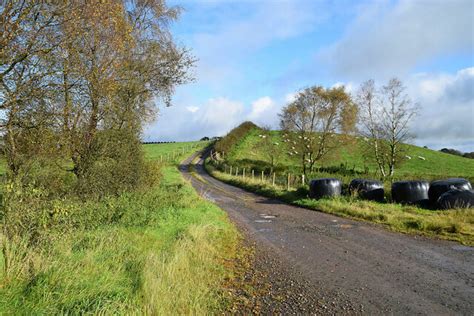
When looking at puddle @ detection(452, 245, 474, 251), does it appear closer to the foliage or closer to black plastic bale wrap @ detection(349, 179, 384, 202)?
black plastic bale wrap @ detection(349, 179, 384, 202)

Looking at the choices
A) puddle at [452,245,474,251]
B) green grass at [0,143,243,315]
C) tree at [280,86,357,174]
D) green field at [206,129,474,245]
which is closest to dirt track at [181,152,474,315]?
puddle at [452,245,474,251]

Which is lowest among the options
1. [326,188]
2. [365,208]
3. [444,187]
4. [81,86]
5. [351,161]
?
[365,208]

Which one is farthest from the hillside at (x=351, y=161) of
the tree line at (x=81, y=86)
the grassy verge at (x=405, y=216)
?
the tree line at (x=81, y=86)

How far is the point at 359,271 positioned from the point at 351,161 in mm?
52850

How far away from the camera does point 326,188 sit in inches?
792

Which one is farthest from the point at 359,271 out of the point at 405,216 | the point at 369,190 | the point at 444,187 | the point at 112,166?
the point at 369,190

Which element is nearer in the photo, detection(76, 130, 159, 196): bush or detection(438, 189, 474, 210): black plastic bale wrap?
detection(76, 130, 159, 196): bush

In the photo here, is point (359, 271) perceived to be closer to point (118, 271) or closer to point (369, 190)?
point (118, 271)

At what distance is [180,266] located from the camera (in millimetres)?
6512

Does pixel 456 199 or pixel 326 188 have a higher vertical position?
pixel 456 199

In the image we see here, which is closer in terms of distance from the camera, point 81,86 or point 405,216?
point 81,86

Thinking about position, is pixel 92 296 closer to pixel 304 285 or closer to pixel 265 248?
pixel 304 285

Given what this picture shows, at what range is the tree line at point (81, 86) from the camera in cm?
710

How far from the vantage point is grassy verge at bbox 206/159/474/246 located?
37.4ft
